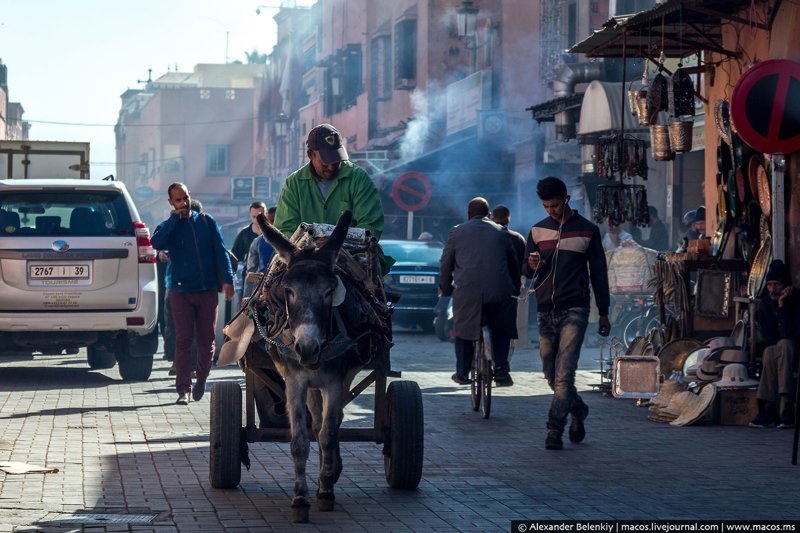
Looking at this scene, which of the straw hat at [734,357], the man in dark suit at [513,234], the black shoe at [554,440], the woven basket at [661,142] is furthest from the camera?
the woven basket at [661,142]

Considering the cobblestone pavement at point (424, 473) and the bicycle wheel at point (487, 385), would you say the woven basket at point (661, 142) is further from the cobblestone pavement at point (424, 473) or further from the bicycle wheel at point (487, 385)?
the bicycle wheel at point (487, 385)

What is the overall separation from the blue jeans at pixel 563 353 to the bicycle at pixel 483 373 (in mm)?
1937

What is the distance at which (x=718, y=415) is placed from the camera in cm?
1323

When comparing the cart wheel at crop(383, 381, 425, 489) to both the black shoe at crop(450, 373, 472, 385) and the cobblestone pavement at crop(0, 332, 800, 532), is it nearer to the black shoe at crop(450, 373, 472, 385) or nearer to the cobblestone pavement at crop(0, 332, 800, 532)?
the cobblestone pavement at crop(0, 332, 800, 532)

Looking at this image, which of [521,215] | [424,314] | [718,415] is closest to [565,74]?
[424,314]

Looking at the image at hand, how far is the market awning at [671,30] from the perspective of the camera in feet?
48.0

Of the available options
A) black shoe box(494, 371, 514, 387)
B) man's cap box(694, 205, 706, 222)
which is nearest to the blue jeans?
black shoe box(494, 371, 514, 387)

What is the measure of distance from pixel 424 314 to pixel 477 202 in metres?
12.3

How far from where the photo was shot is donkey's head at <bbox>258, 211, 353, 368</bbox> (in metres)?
7.83

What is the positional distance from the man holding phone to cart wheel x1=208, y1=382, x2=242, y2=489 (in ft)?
10.3

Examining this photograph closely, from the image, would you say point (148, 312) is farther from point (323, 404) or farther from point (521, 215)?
point (521, 215)

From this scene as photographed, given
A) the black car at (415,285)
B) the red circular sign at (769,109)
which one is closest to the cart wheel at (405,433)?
the red circular sign at (769,109)

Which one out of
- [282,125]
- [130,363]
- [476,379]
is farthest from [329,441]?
[282,125]

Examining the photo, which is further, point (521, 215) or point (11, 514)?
point (521, 215)
